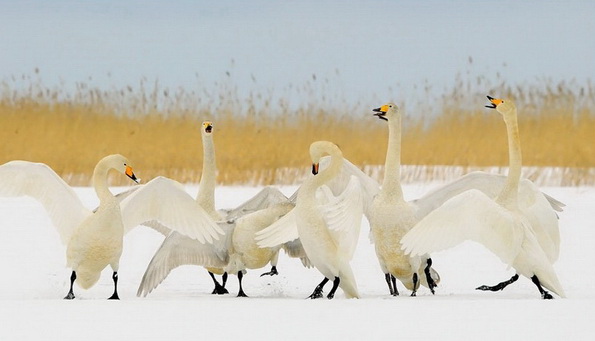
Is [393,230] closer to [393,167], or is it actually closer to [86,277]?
[393,167]

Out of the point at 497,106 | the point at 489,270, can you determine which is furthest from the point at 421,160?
the point at 497,106

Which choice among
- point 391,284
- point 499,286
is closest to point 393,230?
point 391,284

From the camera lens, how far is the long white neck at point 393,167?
7277 mm

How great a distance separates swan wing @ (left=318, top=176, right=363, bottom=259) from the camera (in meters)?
6.84

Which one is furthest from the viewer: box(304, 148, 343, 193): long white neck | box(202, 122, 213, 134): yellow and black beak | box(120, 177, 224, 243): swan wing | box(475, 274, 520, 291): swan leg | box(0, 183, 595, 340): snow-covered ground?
box(202, 122, 213, 134): yellow and black beak

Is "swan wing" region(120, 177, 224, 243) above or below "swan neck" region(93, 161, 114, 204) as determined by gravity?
below

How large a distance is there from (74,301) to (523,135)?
9476 mm

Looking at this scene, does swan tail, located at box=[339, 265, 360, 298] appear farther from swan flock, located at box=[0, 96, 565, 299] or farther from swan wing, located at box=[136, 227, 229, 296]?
swan wing, located at box=[136, 227, 229, 296]

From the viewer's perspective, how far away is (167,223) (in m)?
7.50

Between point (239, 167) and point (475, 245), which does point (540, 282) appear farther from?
point (239, 167)

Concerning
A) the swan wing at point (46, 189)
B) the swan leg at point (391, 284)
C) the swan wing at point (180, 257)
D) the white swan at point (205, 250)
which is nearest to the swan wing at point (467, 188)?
the swan leg at point (391, 284)

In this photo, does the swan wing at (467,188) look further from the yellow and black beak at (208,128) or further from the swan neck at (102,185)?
the swan neck at (102,185)

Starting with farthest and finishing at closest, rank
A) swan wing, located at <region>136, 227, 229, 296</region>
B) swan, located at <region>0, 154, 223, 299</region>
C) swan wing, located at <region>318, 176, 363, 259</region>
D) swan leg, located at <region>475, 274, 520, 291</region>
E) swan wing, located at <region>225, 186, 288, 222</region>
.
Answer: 1. swan wing, located at <region>225, 186, 288, 222</region>
2. swan leg, located at <region>475, 274, 520, 291</region>
3. swan wing, located at <region>136, 227, 229, 296</region>
4. swan, located at <region>0, 154, 223, 299</region>
5. swan wing, located at <region>318, 176, 363, 259</region>

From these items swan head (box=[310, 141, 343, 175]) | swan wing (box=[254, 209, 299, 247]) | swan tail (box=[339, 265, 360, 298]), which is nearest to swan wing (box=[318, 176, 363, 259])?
swan tail (box=[339, 265, 360, 298])
